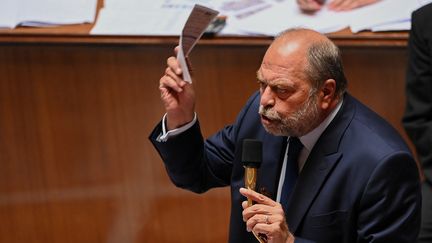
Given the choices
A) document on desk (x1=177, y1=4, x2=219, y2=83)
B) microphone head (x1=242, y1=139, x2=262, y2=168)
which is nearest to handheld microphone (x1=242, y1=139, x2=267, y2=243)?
microphone head (x1=242, y1=139, x2=262, y2=168)

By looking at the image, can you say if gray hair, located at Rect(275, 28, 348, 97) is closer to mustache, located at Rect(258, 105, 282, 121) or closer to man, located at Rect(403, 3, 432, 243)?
mustache, located at Rect(258, 105, 282, 121)

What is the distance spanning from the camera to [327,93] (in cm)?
154

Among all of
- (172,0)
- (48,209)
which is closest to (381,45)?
(172,0)

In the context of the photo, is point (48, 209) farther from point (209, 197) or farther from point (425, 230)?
point (425, 230)

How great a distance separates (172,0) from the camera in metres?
2.51

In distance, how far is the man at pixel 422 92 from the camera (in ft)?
7.36

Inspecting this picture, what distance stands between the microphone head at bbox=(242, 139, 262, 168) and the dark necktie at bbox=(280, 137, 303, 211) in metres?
0.20

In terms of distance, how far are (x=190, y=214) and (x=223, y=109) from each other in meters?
0.41

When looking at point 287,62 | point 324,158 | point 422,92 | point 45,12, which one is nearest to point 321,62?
point 287,62

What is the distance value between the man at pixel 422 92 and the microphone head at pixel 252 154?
96 cm

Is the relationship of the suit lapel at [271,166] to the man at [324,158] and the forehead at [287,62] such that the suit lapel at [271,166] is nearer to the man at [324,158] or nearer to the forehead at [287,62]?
the man at [324,158]

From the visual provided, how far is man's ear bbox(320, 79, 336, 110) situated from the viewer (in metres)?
1.53

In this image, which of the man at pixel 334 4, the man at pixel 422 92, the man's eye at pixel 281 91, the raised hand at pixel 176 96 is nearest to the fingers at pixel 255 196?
the man's eye at pixel 281 91

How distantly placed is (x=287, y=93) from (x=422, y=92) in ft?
2.94
